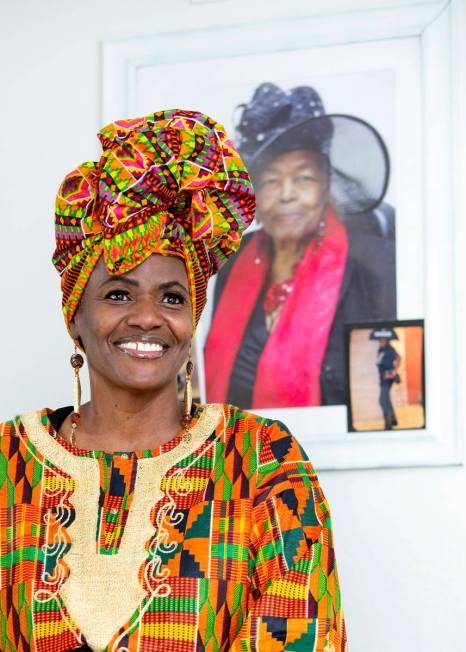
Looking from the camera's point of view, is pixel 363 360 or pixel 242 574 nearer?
pixel 242 574

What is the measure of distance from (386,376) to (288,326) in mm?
288

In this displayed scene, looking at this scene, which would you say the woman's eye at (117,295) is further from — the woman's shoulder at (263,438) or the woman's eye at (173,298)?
the woman's shoulder at (263,438)

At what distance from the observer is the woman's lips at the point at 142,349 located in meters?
2.37

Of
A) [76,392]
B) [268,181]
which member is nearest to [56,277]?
[268,181]

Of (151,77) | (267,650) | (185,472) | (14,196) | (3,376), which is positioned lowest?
(267,650)

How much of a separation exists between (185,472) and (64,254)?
1.78 ft

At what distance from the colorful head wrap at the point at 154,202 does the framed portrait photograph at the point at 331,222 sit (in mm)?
495

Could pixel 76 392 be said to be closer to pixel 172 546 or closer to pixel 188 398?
pixel 188 398

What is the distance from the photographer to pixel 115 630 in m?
2.24

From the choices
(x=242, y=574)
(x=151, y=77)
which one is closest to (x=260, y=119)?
(x=151, y=77)

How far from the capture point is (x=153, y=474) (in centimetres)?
240

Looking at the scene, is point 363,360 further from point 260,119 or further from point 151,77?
point 151,77

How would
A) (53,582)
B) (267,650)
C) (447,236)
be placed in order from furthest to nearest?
(447,236) → (53,582) → (267,650)

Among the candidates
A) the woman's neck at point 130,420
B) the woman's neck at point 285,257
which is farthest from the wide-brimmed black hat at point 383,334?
the woman's neck at point 130,420
